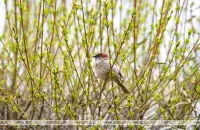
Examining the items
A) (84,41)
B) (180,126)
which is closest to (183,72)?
(180,126)

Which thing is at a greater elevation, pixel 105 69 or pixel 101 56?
pixel 101 56

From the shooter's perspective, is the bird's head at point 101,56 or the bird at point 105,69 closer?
the bird at point 105,69

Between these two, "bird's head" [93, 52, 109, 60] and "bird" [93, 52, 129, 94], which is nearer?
"bird" [93, 52, 129, 94]

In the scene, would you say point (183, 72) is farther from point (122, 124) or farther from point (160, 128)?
point (122, 124)

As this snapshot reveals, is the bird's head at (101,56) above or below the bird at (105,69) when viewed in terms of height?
above

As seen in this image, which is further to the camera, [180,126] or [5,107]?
[5,107]

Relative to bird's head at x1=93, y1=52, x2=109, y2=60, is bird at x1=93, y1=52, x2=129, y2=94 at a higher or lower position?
lower

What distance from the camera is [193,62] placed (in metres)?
3.35

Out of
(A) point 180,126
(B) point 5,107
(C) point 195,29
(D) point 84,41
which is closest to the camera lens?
(D) point 84,41

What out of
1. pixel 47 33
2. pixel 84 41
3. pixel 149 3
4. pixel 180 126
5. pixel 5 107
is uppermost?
pixel 149 3

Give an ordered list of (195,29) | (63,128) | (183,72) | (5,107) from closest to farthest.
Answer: (63,128), (5,107), (183,72), (195,29)

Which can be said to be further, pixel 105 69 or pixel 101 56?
pixel 101 56

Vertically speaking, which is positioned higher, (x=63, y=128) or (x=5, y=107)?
(x=5, y=107)

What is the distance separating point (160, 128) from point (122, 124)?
1.21 feet
